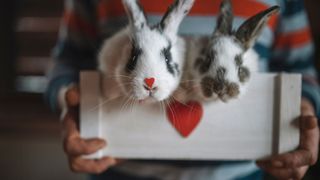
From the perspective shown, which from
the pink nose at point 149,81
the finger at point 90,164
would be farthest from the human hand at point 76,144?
the pink nose at point 149,81

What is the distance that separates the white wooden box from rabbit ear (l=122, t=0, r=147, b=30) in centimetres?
7

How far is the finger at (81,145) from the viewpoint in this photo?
1.33ft

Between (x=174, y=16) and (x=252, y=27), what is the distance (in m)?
0.06

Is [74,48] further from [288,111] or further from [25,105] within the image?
[288,111]

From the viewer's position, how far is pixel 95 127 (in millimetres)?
406

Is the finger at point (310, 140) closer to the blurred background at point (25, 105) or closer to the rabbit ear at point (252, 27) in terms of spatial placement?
the rabbit ear at point (252, 27)

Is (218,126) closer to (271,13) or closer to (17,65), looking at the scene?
(271,13)

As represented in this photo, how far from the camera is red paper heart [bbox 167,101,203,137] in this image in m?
0.38

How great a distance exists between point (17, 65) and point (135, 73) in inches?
12.3

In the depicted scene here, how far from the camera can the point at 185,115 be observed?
0.39 m

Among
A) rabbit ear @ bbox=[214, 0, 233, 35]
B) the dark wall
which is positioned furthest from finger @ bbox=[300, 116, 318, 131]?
the dark wall

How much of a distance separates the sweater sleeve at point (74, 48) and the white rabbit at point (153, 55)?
4.9 inches

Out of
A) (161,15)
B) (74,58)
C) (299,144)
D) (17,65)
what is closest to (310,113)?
(299,144)

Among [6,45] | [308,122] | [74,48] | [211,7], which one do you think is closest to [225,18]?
[211,7]
